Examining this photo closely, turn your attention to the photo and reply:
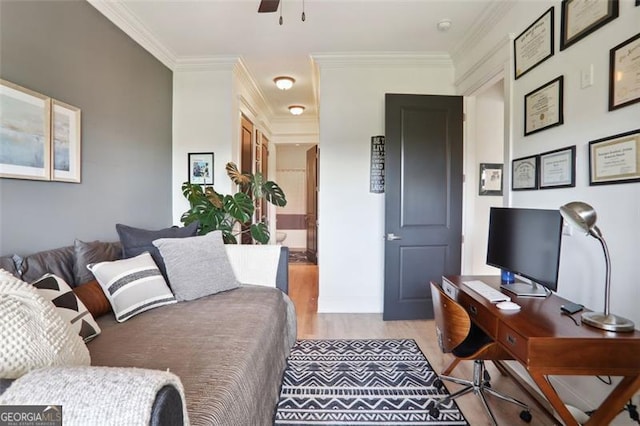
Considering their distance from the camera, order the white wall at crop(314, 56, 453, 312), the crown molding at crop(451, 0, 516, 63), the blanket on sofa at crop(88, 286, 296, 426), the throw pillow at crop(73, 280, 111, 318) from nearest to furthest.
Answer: the blanket on sofa at crop(88, 286, 296, 426)
the throw pillow at crop(73, 280, 111, 318)
the crown molding at crop(451, 0, 516, 63)
the white wall at crop(314, 56, 453, 312)

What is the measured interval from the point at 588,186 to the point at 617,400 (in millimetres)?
1003

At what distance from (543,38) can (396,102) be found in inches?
51.0

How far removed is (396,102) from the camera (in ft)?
10.2

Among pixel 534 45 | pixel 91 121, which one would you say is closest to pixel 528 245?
pixel 534 45

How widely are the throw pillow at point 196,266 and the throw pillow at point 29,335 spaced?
104cm

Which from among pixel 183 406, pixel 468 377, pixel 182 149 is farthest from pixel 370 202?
pixel 183 406

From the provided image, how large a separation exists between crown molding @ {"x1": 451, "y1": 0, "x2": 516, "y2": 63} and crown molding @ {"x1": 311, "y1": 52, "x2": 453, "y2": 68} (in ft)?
0.54

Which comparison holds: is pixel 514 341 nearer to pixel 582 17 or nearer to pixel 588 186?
pixel 588 186

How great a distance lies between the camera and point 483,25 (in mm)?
2666

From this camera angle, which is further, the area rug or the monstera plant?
the monstera plant

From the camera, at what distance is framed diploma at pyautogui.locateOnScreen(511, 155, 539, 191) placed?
2.08 m

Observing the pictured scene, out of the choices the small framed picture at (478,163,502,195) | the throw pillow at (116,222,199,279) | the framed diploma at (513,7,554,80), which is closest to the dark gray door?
the small framed picture at (478,163,502,195)

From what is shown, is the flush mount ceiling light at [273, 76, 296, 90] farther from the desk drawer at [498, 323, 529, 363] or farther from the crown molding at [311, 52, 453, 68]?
the desk drawer at [498, 323, 529, 363]

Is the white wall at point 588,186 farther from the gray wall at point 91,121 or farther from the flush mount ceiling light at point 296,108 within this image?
the flush mount ceiling light at point 296,108
